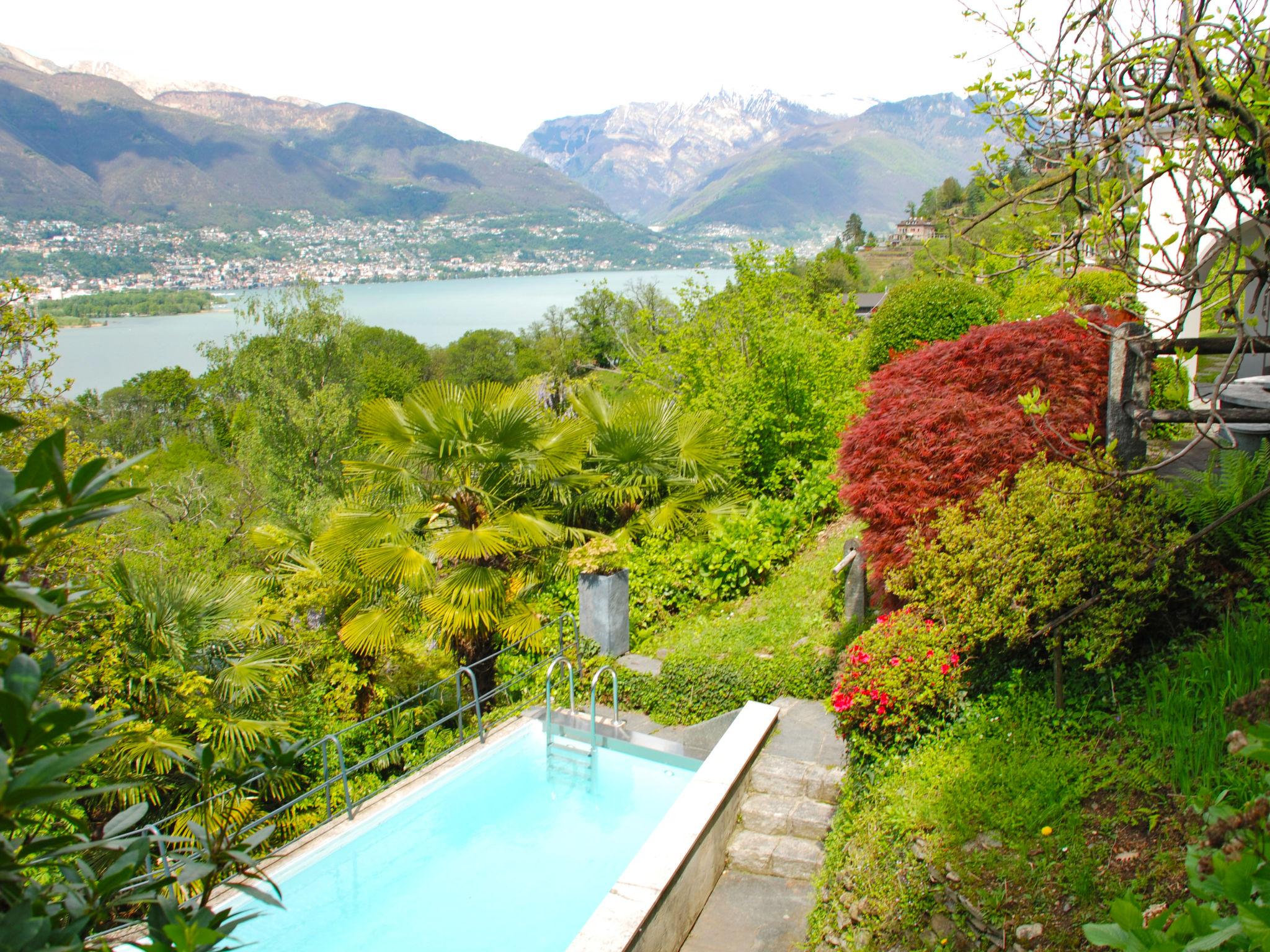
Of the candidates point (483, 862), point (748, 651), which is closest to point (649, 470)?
point (748, 651)

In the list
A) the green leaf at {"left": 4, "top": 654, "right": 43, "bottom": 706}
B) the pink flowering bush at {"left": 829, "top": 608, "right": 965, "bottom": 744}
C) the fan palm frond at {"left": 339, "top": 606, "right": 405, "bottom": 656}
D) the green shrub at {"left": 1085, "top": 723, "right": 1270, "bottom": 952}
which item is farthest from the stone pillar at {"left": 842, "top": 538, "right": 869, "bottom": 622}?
the green leaf at {"left": 4, "top": 654, "right": 43, "bottom": 706}

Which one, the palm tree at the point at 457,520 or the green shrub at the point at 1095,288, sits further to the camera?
the green shrub at the point at 1095,288

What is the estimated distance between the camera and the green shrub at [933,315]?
14.0 m

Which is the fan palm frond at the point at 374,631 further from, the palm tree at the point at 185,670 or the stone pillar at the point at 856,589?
the stone pillar at the point at 856,589

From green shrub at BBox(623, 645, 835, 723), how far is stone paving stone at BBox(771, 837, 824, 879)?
174 centimetres

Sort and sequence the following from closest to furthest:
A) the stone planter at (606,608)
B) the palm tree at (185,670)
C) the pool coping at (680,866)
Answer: the pool coping at (680,866)
the palm tree at (185,670)
the stone planter at (606,608)

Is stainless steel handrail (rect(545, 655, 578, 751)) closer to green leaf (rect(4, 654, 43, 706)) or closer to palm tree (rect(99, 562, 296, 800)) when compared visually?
palm tree (rect(99, 562, 296, 800))

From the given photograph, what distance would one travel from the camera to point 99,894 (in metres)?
1.17

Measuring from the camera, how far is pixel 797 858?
17.4ft

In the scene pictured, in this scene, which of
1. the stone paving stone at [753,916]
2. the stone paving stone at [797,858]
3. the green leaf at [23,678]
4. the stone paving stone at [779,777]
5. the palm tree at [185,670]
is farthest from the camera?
the palm tree at [185,670]

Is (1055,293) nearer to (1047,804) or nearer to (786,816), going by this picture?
(786,816)

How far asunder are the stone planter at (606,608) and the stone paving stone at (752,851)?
3.04m

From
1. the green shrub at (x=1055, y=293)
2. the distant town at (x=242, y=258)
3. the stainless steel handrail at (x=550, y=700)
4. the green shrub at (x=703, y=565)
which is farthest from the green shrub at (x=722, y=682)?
the distant town at (x=242, y=258)

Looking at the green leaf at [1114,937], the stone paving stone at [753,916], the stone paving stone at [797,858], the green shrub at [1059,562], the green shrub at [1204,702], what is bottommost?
the stone paving stone at [753,916]
